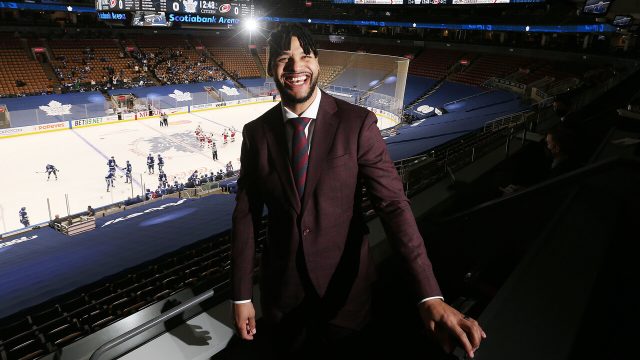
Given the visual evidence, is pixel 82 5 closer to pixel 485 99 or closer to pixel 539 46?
pixel 485 99

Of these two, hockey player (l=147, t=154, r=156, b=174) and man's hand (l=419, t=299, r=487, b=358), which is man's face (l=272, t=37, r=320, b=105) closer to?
man's hand (l=419, t=299, r=487, b=358)

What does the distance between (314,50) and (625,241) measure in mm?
2296

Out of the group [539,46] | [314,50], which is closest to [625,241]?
[314,50]

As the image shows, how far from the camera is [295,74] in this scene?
2068mm

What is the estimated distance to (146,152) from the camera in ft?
77.1

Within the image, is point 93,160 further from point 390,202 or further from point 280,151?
point 390,202

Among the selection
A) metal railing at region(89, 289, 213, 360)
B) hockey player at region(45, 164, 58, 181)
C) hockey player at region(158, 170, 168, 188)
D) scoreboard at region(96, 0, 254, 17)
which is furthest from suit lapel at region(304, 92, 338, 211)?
scoreboard at region(96, 0, 254, 17)

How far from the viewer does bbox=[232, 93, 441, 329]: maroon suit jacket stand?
201 centimetres

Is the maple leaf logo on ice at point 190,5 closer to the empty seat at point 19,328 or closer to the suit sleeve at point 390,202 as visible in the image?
the empty seat at point 19,328

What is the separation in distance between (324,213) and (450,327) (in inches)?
28.6

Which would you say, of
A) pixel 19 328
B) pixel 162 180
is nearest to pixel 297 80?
pixel 19 328

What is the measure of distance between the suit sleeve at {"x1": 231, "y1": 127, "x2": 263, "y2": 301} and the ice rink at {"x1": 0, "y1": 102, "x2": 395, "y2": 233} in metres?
15.3

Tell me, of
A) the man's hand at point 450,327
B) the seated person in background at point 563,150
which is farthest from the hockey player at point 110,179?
the man's hand at point 450,327

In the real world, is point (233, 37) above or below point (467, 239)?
above
